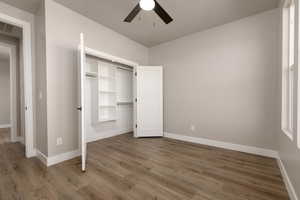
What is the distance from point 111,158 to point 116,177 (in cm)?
65

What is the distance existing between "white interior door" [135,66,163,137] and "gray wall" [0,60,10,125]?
5.56m

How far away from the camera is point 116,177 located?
72.6 inches

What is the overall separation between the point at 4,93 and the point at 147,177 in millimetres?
6971

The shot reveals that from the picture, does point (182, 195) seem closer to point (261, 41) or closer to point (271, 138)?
point (271, 138)

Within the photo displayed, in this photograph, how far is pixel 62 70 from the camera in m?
2.40

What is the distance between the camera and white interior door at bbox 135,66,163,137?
380 cm

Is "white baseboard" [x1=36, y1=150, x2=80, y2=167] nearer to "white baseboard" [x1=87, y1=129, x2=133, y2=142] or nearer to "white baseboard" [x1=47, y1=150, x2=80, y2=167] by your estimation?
"white baseboard" [x1=47, y1=150, x2=80, y2=167]

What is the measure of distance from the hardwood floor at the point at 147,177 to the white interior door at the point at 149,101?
3.51ft

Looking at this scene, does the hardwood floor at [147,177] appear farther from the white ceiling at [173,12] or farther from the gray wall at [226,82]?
the white ceiling at [173,12]

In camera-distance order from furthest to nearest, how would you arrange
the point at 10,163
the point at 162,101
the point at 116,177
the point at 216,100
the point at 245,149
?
the point at 162,101
the point at 216,100
the point at 245,149
the point at 10,163
the point at 116,177

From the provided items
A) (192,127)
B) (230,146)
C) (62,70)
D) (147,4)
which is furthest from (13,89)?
(230,146)

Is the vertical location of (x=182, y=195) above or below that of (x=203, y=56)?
below

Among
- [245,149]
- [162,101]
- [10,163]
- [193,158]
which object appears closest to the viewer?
[10,163]

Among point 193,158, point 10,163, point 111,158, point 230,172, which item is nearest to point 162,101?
point 193,158
